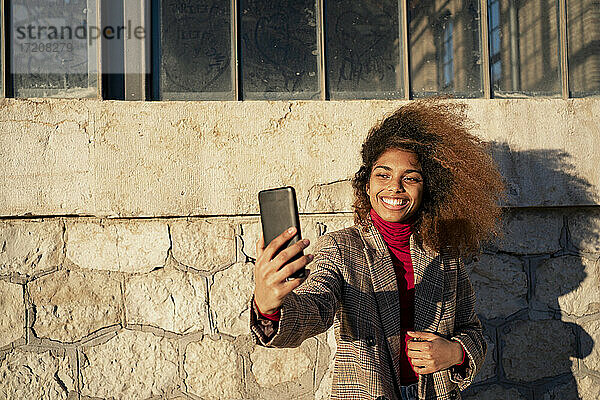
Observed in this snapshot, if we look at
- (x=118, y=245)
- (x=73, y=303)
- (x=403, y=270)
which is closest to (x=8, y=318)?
(x=73, y=303)

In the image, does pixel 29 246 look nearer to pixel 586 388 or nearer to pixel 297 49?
pixel 297 49

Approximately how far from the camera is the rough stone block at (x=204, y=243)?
7.44 ft

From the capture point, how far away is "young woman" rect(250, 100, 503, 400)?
65.6 inches

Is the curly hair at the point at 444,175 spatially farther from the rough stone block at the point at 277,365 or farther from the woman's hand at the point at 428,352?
the rough stone block at the point at 277,365

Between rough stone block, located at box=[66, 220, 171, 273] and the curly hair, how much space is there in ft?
2.68

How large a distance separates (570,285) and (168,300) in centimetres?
173

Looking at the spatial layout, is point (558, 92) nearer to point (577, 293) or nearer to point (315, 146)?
point (577, 293)

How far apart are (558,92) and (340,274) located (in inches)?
62.7

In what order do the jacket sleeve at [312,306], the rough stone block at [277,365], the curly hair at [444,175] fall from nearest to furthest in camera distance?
1. the jacket sleeve at [312,306]
2. the curly hair at [444,175]
3. the rough stone block at [277,365]

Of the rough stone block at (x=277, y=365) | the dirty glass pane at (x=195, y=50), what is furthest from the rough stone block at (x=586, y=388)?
the dirty glass pane at (x=195, y=50)

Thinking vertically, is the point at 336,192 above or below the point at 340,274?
above

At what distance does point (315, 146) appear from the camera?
2311 millimetres

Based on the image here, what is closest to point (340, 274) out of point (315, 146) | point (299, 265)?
point (299, 265)

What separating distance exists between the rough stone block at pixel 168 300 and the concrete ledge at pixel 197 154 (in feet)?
0.87
